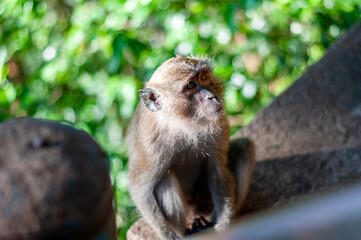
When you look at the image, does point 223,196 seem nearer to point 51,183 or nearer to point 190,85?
point 190,85

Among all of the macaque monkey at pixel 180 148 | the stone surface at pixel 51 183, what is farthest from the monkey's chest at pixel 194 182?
the stone surface at pixel 51 183

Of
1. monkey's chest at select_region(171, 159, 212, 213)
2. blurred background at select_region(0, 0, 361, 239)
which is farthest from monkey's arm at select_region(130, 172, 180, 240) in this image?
blurred background at select_region(0, 0, 361, 239)

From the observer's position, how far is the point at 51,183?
6.45ft

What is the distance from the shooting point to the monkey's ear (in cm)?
432

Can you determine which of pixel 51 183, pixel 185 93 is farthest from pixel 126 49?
pixel 51 183

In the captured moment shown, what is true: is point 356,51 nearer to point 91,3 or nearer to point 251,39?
point 251,39

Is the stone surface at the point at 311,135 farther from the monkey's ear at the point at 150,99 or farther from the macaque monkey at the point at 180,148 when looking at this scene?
the monkey's ear at the point at 150,99

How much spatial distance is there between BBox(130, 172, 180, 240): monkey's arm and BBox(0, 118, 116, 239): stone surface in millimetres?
2169

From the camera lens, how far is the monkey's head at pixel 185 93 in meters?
4.21

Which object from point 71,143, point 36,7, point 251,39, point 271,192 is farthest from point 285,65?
point 71,143

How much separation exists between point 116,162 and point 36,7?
2293 mm

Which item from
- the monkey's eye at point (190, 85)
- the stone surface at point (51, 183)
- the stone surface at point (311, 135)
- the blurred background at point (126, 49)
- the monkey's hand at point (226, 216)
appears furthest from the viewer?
the blurred background at point (126, 49)

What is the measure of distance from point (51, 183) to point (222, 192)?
2710 millimetres

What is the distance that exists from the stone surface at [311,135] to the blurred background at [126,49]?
0.65 metres
